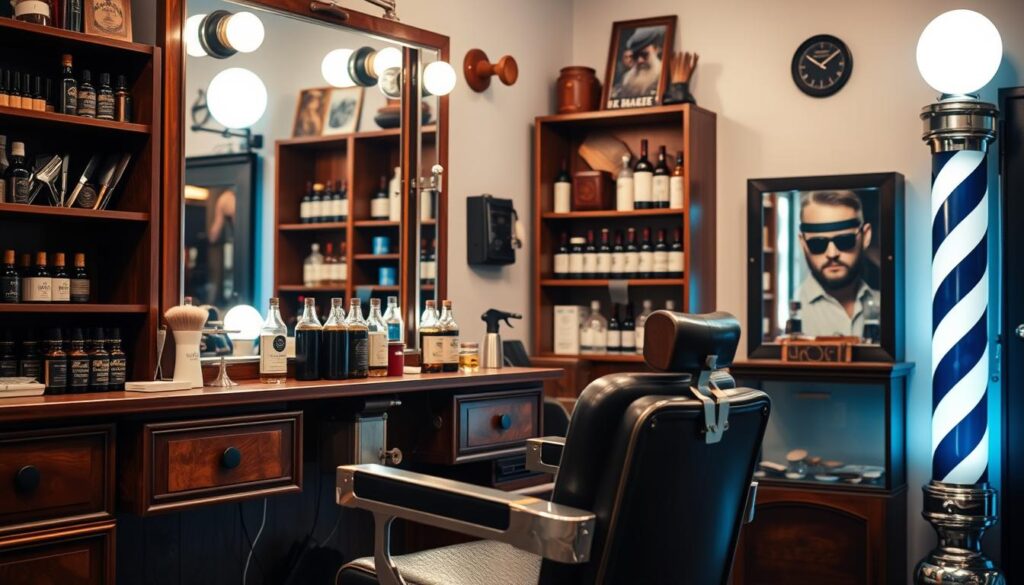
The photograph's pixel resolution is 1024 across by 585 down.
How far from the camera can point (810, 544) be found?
445 cm

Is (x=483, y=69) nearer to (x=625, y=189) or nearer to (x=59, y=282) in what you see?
(x=625, y=189)

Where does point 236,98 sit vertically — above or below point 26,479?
above

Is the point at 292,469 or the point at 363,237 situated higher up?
the point at 363,237

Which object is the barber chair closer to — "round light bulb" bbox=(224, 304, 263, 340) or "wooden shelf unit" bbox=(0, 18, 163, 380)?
"wooden shelf unit" bbox=(0, 18, 163, 380)

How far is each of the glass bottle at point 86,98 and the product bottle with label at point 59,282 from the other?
373 mm

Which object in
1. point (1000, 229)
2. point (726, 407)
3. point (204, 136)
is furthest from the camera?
point (1000, 229)

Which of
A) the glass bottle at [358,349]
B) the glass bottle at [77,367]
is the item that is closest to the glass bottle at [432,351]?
the glass bottle at [358,349]

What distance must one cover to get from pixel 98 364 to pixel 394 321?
50.7 inches

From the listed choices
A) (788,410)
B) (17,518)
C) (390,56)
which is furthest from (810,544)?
(17,518)

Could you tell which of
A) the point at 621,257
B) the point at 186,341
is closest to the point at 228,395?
the point at 186,341

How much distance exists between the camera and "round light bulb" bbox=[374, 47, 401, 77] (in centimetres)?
395

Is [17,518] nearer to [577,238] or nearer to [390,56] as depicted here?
[390,56]

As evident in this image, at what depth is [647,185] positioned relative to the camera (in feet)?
16.0

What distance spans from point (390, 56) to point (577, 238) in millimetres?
1419
